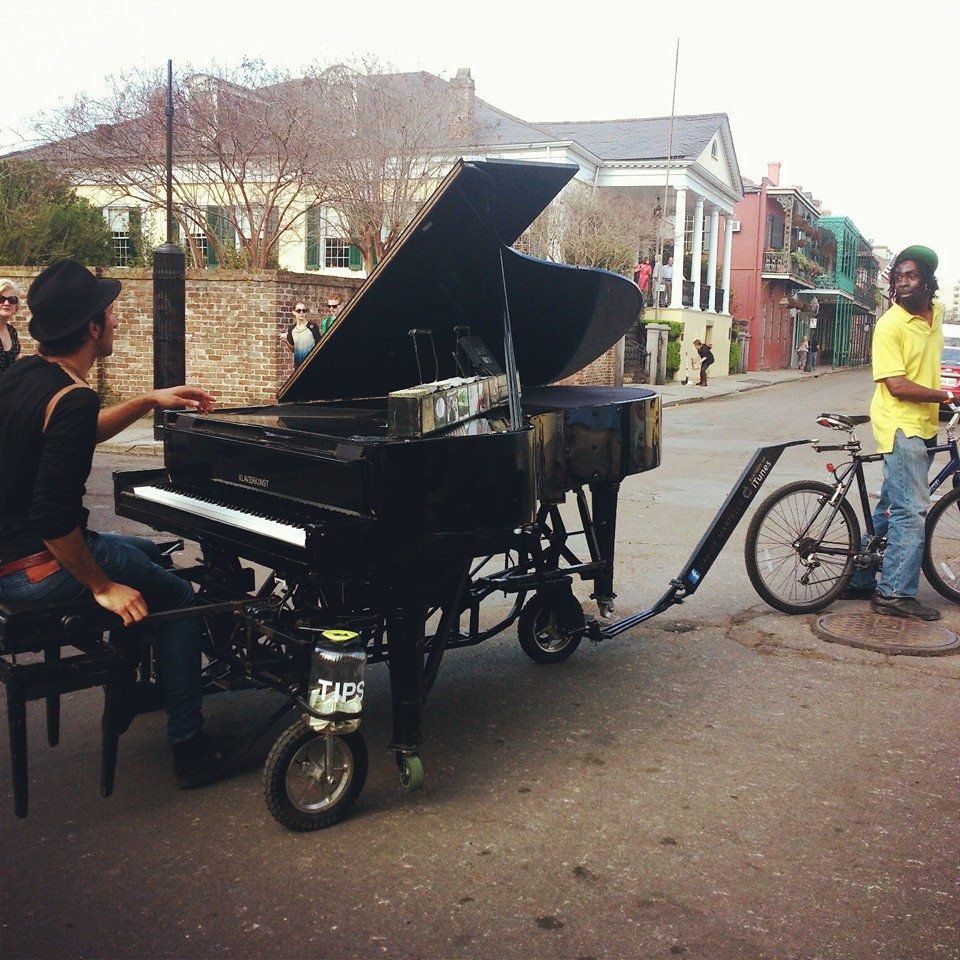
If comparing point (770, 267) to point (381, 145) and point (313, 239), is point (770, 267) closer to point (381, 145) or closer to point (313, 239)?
point (313, 239)

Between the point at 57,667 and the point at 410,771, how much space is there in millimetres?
1231

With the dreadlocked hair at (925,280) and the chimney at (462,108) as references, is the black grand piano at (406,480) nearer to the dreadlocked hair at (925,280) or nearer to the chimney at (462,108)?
the dreadlocked hair at (925,280)

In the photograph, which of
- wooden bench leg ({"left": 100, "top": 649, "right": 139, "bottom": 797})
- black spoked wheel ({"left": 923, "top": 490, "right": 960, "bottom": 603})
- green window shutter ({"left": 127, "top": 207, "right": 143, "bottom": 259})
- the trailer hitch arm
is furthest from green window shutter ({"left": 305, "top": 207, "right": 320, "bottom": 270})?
wooden bench leg ({"left": 100, "top": 649, "right": 139, "bottom": 797})

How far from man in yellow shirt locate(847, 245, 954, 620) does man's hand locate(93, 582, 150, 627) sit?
4129 millimetres

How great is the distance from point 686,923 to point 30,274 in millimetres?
17118

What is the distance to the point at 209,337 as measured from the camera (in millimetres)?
17391

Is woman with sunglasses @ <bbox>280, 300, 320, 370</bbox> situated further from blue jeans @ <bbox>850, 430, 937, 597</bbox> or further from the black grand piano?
blue jeans @ <bbox>850, 430, 937, 597</bbox>

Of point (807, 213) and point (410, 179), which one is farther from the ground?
point (807, 213)

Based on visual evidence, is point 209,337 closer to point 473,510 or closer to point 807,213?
point 473,510

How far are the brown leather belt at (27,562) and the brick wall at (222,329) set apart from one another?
13.5 metres

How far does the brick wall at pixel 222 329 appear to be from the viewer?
17.1 m

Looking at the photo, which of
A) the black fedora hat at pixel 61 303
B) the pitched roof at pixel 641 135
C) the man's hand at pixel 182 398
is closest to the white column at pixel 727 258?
the pitched roof at pixel 641 135

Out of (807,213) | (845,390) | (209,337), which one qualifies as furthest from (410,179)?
(807,213)

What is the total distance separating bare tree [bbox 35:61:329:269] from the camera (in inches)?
835
